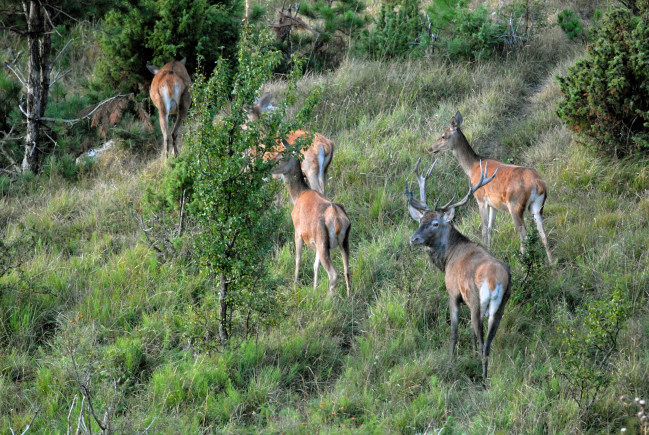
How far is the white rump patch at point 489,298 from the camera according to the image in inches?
249

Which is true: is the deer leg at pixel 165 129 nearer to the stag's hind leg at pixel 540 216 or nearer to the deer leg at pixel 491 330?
the stag's hind leg at pixel 540 216

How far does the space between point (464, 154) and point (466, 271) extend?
3672 millimetres

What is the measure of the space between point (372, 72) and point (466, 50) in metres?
2.00

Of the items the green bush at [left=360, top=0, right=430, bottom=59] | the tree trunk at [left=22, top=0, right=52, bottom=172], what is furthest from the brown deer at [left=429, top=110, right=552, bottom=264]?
the tree trunk at [left=22, top=0, right=52, bottom=172]

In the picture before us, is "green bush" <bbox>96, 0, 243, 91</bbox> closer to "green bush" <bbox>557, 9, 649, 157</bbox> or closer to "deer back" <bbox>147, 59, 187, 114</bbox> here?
"deer back" <bbox>147, 59, 187, 114</bbox>

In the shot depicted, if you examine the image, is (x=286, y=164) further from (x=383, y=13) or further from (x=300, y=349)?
(x=383, y=13)

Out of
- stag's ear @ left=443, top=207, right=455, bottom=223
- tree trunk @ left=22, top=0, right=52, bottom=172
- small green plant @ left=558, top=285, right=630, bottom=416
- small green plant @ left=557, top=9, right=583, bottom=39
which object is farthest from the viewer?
small green plant @ left=557, top=9, right=583, bottom=39

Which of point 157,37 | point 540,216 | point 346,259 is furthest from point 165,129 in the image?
point 540,216

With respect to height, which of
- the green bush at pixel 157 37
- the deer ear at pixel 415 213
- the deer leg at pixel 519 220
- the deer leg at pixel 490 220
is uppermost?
the green bush at pixel 157 37

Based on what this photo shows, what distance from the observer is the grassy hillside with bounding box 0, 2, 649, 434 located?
6.00m

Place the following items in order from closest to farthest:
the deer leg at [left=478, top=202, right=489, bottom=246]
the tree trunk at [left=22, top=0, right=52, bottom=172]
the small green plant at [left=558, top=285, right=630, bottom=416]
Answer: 1. the small green plant at [left=558, top=285, right=630, bottom=416]
2. the deer leg at [left=478, top=202, right=489, bottom=246]
3. the tree trunk at [left=22, top=0, right=52, bottom=172]

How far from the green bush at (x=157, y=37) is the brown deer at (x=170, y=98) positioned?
0.97 meters

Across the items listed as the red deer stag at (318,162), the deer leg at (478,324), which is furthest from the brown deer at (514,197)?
the red deer stag at (318,162)

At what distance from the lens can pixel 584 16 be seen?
Result: 15820mm
